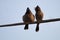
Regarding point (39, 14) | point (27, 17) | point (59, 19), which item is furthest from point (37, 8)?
point (59, 19)

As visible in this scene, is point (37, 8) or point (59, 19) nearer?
point (59, 19)

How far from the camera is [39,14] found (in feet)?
15.7

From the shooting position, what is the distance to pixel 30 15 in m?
4.52

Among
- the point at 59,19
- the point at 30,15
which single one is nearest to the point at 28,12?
the point at 30,15

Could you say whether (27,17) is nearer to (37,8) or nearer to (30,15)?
(30,15)

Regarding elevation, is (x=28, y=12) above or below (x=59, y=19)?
below

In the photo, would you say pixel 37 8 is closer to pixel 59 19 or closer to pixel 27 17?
pixel 27 17

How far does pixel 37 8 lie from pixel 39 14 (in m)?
0.22

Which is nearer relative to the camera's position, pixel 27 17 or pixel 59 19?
pixel 59 19

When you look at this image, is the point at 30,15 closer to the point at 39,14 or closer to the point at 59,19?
the point at 39,14

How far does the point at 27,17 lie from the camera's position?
179 inches

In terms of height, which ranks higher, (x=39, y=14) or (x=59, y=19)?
(x=59, y=19)

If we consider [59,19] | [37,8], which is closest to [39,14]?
[37,8]

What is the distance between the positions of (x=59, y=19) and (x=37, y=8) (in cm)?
239
